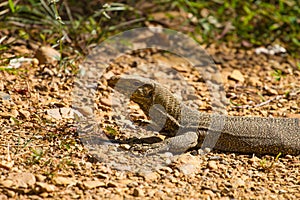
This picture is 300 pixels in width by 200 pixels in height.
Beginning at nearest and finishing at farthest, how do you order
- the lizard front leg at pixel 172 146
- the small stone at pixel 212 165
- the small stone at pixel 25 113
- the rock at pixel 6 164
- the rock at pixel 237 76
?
1. the rock at pixel 6 164
2. the small stone at pixel 212 165
3. the lizard front leg at pixel 172 146
4. the small stone at pixel 25 113
5. the rock at pixel 237 76

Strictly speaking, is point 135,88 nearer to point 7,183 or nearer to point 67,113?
point 67,113

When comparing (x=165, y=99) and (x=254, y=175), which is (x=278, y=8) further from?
(x=254, y=175)

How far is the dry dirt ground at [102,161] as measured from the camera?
497 cm

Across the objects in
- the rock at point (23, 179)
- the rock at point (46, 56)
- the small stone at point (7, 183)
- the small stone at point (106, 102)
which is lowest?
the small stone at point (106, 102)

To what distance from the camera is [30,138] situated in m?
5.66

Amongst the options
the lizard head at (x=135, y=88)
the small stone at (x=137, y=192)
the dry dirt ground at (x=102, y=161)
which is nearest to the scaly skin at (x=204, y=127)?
the lizard head at (x=135, y=88)

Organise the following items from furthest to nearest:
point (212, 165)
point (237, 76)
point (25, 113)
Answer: point (237, 76)
point (25, 113)
point (212, 165)

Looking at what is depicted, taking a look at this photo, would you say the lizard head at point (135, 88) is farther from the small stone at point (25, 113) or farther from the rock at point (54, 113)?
the small stone at point (25, 113)

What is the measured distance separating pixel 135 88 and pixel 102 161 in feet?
4.22

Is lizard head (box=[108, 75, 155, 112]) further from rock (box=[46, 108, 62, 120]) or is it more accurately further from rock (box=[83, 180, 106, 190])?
rock (box=[83, 180, 106, 190])

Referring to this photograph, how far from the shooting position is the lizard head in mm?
6414

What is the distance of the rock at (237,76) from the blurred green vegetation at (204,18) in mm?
960

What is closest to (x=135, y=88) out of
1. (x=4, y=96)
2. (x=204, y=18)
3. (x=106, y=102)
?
(x=106, y=102)

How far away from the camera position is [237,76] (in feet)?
A: 26.5
